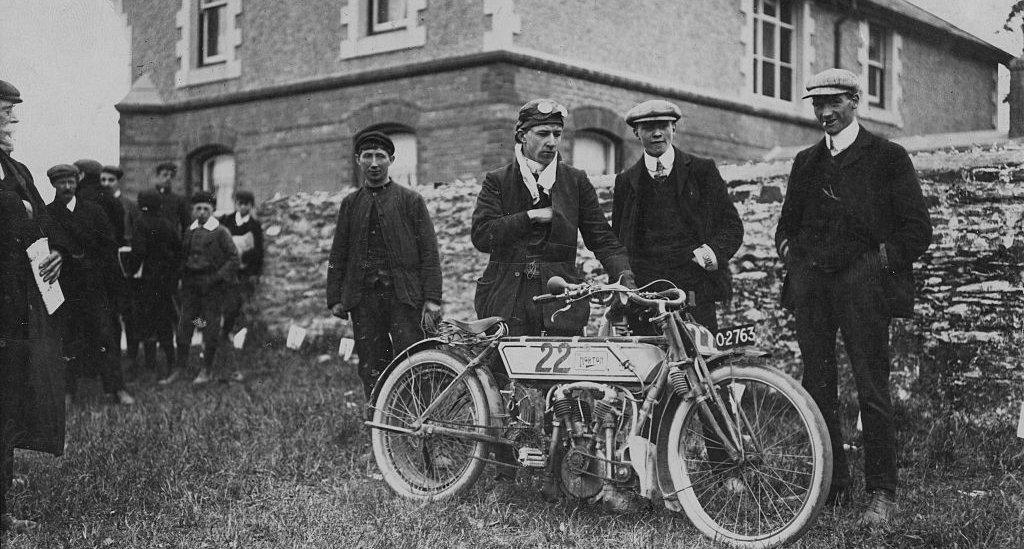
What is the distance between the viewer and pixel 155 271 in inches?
393

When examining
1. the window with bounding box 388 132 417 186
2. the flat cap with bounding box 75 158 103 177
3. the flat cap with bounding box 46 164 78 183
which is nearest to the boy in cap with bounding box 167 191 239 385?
the flat cap with bounding box 75 158 103 177

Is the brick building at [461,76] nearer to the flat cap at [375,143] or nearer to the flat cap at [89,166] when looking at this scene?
the flat cap at [89,166]

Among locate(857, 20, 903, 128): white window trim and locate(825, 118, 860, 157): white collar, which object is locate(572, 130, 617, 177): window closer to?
locate(857, 20, 903, 128): white window trim

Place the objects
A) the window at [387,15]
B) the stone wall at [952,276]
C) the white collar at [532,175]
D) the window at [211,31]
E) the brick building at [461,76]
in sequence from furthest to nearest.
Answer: the window at [211,31], the window at [387,15], the brick building at [461,76], the stone wall at [952,276], the white collar at [532,175]

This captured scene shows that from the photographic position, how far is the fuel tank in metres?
4.43

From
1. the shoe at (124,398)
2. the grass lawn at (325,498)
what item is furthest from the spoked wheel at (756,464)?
the shoe at (124,398)

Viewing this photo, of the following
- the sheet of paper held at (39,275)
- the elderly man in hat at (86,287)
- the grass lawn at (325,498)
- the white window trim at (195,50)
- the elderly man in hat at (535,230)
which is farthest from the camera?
the white window trim at (195,50)

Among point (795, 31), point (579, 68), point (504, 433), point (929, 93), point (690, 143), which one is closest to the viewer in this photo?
point (504, 433)

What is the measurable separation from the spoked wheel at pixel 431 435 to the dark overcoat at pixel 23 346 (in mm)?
1604

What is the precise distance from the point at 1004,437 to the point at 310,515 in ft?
13.7

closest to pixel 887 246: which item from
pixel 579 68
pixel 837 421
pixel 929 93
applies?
pixel 837 421

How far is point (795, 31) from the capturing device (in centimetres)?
1755

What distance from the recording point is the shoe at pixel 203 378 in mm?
9519

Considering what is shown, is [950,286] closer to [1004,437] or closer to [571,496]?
[1004,437]
